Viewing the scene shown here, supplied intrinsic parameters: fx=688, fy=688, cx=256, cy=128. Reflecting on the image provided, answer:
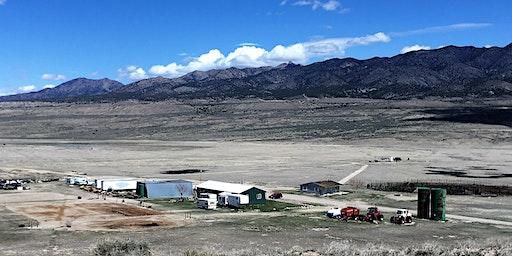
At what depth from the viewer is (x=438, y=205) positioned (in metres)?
51.8

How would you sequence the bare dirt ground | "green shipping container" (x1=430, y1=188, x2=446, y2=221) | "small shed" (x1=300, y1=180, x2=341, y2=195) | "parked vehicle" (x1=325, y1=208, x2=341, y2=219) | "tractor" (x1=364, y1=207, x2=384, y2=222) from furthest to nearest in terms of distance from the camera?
"small shed" (x1=300, y1=180, x2=341, y2=195)
"parked vehicle" (x1=325, y1=208, x2=341, y2=219)
"green shipping container" (x1=430, y1=188, x2=446, y2=221)
"tractor" (x1=364, y1=207, x2=384, y2=222)
the bare dirt ground

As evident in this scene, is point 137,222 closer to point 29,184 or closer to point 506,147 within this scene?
point 29,184

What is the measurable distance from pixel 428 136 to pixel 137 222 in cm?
9485

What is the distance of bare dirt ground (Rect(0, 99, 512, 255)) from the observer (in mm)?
44219

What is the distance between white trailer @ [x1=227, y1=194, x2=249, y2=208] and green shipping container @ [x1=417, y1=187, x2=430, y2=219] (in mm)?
14514

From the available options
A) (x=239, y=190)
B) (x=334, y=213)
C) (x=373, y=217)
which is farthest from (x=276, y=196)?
(x=373, y=217)

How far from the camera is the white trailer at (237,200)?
191ft

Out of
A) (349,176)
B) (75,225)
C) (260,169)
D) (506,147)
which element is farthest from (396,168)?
(75,225)

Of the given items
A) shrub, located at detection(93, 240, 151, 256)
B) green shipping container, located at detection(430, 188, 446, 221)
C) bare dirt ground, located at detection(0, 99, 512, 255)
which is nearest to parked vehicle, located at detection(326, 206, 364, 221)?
bare dirt ground, located at detection(0, 99, 512, 255)

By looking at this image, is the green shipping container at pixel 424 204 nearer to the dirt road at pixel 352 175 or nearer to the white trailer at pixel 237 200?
the white trailer at pixel 237 200

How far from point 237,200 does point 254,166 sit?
115 ft

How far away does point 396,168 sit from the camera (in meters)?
89.0

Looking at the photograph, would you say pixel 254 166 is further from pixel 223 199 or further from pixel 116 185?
pixel 223 199

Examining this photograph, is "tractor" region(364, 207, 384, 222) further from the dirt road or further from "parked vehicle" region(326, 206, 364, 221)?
the dirt road
